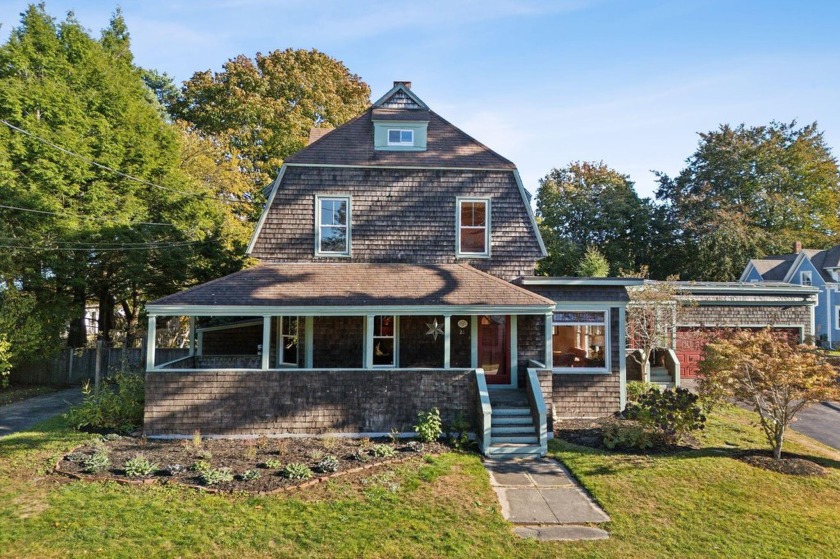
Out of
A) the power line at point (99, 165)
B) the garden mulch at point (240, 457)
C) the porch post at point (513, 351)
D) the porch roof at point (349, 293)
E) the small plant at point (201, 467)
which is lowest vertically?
the garden mulch at point (240, 457)

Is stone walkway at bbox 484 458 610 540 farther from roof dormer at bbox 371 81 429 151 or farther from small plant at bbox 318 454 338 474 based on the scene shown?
roof dormer at bbox 371 81 429 151

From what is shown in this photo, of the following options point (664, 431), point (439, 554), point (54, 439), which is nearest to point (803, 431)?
point (664, 431)

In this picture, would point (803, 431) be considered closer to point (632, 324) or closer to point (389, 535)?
point (632, 324)

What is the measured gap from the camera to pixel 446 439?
10.4m

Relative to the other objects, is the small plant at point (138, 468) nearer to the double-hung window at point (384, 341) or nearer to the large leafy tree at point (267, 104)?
the double-hung window at point (384, 341)

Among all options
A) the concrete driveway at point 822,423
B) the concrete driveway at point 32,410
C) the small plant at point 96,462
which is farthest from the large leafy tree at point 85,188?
the concrete driveway at point 822,423

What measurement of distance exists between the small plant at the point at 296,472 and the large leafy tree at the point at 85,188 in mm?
12148

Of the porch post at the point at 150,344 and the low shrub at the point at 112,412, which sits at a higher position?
the porch post at the point at 150,344

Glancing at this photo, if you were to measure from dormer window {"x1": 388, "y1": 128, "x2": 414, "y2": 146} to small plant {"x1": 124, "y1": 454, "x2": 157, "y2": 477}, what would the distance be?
10.1 m

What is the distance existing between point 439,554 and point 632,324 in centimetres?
1312

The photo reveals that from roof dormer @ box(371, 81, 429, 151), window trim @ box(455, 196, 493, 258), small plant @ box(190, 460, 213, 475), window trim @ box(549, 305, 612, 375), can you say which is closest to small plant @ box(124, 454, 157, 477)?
small plant @ box(190, 460, 213, 475)

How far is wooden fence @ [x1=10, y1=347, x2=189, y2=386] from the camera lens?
17750mm

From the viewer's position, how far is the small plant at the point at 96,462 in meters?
8.12

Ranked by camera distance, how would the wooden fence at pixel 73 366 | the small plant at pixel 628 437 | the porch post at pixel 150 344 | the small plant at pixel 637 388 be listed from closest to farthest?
the small plant at pixel 628 437 < the porch post at pixel 150 344 < the small plant at pixel 637 388 < the wooden fence at pixel 73 366
